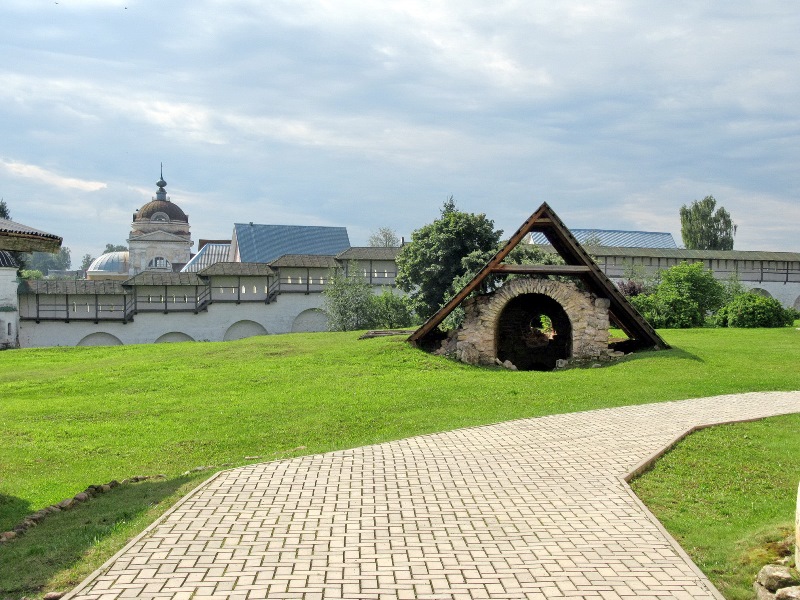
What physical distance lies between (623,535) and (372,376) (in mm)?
12047

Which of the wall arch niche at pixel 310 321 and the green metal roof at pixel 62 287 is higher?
the green metal roof at pixel 62 287

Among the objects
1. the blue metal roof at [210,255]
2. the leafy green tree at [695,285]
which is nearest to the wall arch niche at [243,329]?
the leafy green tree at [695,285]

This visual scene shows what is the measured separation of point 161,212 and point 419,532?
8669 centimetres

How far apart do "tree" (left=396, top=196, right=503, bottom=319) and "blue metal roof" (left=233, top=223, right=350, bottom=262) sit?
96.3 feet

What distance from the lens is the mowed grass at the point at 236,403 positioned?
874 cm

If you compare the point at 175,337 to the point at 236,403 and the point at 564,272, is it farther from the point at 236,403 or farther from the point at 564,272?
the point at 236,403

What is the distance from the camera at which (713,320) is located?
3094 centimetres

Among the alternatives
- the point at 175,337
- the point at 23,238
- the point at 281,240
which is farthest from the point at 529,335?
the point at 281,240

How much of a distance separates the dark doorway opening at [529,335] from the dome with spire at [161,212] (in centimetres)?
6955

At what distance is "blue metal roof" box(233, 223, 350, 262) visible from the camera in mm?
63500

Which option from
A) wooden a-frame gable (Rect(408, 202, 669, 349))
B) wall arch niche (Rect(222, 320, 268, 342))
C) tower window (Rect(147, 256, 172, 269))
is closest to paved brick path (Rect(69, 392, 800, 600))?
wooden a-frame gable (Rect(408, 202, 669, 349))

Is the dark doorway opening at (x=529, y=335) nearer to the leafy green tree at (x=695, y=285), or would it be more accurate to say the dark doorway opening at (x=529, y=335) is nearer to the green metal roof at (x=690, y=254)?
the leafy green tree at (x=695, y=285)

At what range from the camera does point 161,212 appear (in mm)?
88312

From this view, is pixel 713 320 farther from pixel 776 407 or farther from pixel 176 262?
pixel 176 262
